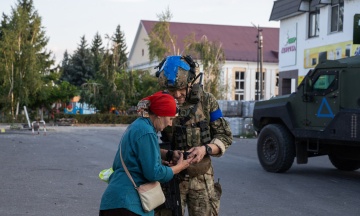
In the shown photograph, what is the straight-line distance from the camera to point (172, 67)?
15.1ft

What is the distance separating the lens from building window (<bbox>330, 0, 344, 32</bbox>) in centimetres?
2933

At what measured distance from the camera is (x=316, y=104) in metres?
12.4

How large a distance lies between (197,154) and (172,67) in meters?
0.72

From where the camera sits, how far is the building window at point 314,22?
31.7 metres

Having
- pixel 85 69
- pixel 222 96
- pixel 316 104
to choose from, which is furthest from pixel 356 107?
pixel 85 69

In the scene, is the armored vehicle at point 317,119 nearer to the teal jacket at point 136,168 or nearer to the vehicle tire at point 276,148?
the vehicle tire at point 276,148

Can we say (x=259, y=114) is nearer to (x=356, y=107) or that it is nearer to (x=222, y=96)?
(x=356, y=107)

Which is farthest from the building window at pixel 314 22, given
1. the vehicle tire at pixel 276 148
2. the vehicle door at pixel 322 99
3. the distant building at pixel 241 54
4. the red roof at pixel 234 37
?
the red roof at pixel 234 37

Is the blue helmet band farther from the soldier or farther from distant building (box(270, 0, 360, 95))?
distant building (box(270, 0, 360, 95))

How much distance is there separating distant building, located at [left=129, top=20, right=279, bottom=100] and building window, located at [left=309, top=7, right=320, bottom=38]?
29.6 m

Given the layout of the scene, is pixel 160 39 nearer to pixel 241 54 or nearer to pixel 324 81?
pixel 241 54

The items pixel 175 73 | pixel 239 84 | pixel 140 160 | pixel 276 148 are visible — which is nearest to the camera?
pixel 140 160

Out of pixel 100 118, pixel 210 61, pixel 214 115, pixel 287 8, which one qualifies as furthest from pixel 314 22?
pixel 214 115

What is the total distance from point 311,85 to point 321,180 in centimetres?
201
